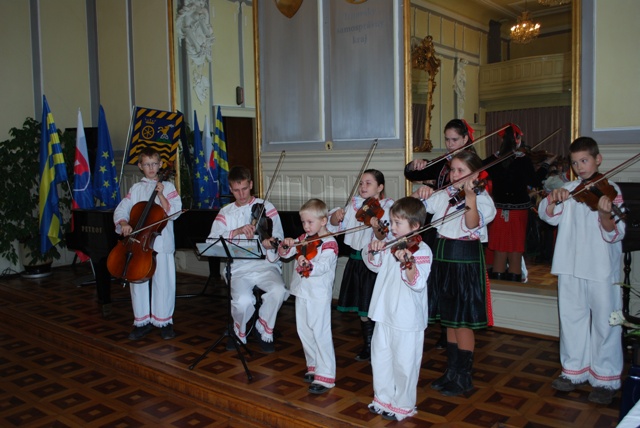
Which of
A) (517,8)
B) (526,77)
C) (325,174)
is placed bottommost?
(325,174)

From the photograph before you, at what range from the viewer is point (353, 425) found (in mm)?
3156

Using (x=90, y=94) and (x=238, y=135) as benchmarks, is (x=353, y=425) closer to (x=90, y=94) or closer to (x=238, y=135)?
(x=238, y=135)

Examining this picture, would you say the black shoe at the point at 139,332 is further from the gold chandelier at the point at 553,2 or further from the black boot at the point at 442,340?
the gold chandelier at the point at 553,2

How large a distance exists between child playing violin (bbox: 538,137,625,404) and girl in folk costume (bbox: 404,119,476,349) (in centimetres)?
69

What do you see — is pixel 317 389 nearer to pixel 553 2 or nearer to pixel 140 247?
pixel 140 247

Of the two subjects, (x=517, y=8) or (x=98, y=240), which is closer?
(x=98, y=240)

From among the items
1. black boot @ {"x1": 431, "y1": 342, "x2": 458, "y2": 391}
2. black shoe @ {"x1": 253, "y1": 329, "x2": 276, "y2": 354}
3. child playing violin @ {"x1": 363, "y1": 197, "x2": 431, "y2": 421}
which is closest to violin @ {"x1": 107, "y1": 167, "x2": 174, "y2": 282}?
black shoe @ {"x1": 253, "y1": 329, "x2": 276, "y2": 354}

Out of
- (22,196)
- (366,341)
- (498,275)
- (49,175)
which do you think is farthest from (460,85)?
(22,196)

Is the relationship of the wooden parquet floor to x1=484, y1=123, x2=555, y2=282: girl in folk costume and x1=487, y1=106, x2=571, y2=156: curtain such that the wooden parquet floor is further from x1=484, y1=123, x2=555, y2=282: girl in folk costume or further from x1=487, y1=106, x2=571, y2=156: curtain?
x1=487, y1=106, x2=571, y2=156: curtain

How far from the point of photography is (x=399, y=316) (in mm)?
3117

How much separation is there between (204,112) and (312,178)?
2.09 metres

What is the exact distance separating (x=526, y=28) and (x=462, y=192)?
329cm

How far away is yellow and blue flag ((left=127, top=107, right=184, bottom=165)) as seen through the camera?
6820 mm

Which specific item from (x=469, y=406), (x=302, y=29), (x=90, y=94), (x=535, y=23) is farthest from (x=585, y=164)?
(x=90, y=94)
